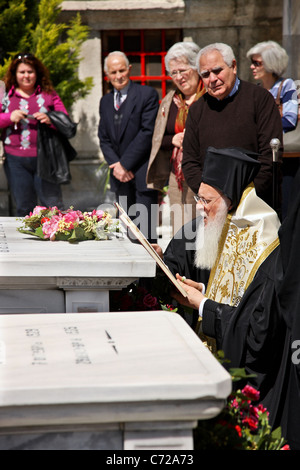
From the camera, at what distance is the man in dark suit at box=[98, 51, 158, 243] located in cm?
604

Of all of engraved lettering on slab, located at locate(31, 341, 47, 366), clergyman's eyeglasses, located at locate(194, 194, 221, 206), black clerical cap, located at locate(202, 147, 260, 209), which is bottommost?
engraved lettering on slab, located at locate(31, 341, 47, 366)

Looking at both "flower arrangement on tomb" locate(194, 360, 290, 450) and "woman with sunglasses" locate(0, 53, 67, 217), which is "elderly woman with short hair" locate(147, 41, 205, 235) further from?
"flower arrangement on tomb" locate(194, 360, 290, 450)

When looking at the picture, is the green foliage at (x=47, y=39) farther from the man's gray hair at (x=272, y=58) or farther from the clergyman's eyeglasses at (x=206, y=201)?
the clergyman's eyeglasses at (x=206, y=201)

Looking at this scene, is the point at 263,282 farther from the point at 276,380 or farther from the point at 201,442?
the point at 201,442

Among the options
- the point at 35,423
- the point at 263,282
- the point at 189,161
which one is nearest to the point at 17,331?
the point at 35,423

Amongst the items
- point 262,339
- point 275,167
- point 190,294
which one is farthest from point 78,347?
point 275,167

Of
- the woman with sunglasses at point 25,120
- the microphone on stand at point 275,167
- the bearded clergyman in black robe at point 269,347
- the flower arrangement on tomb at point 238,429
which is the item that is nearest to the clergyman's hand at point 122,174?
the woman with sunglasses at point 25,120

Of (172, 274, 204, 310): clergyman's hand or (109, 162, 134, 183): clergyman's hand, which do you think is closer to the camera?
(172, 274, 204, 310): clergyman's hand

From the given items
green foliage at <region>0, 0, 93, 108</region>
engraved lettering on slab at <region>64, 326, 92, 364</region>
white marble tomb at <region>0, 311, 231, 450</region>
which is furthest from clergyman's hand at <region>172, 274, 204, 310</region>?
green foliage at <region>0, 0, 93, 108</region>

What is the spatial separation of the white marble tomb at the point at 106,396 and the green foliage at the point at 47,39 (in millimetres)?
6180

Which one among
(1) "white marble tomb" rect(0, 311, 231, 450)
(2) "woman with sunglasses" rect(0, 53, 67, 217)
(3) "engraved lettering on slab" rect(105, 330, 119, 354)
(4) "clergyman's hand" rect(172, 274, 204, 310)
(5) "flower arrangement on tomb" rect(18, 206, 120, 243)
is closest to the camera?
(1) "white marble tomb" rect(0, 311, 231, 450)

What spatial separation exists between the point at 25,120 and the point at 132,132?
3.34ft

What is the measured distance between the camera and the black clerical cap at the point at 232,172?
130 inches

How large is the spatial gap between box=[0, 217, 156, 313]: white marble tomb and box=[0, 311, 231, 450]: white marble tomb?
2.75ft
